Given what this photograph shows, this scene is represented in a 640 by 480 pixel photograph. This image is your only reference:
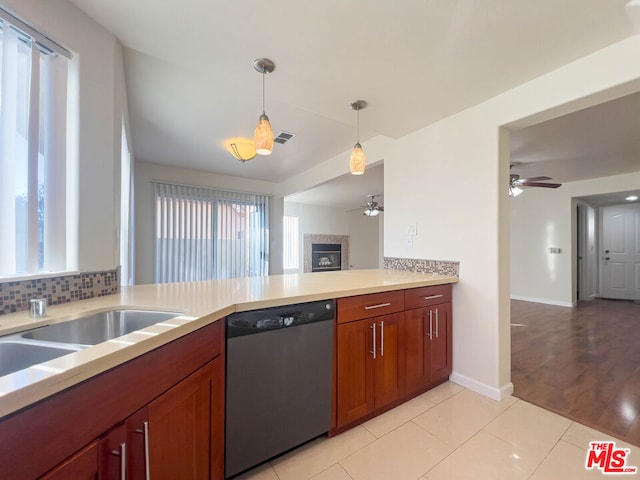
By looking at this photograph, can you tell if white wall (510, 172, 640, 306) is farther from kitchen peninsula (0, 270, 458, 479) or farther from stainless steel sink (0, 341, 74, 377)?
stainless steel sink (0, 341, 74, 377)

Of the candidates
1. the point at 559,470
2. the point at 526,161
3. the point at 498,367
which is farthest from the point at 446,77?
the point at 526,161

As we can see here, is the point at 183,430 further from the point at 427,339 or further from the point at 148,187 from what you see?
the point at 148,187

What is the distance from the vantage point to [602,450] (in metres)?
1.47

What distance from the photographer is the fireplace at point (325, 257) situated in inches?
299

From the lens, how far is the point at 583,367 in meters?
2.46

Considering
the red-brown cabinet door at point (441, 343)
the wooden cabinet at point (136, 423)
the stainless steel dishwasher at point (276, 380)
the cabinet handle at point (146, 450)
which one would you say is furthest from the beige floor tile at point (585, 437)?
the cabinet handle at point (146, 450)

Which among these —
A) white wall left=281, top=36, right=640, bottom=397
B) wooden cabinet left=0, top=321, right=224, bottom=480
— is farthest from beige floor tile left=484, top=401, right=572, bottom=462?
wooden cabinet left=0, top=321, right=224, bottom=480

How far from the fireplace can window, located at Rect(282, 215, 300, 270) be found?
19.0 inches

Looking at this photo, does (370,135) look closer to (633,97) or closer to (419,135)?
(419,135)

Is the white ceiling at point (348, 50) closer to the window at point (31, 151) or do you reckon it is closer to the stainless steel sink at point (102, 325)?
the window at point (31, 151)

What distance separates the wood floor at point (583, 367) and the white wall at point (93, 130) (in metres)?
2.99

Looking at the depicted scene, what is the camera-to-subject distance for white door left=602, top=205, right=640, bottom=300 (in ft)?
19.0

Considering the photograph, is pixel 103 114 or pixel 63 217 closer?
pixel 63 217

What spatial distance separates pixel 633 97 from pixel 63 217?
4015 mm
